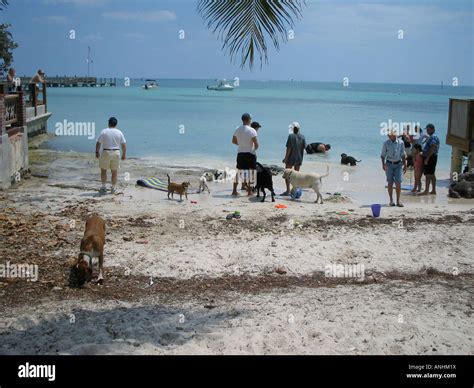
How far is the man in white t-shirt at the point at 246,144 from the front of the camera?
39.0 feet

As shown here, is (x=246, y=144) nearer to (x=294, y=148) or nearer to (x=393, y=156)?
(x=294, y=148)

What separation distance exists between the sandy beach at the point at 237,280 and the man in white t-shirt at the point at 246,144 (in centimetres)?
79

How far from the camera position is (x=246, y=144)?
471 inches

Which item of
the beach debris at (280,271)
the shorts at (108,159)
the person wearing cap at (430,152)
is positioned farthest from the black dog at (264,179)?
the beach debris at (280,271)

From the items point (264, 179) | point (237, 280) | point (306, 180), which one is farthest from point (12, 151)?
point (237, 280)

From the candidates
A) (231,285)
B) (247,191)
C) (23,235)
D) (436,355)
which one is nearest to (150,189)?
(247,191)

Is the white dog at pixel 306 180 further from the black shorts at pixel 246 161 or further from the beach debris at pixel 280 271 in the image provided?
the beach debris at pixel 280 271

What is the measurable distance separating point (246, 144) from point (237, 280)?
5.30 metres

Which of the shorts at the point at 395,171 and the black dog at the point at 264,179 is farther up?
the shorts at the point at 395,171

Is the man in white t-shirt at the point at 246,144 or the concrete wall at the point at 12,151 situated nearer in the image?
the man in white t-shirt at the point at 246,144

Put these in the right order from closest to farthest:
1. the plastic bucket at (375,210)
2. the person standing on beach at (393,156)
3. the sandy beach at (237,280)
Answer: the sandy beach at (237,280), the plastic bucket at (375,210), the person standing on beach at (393,156)

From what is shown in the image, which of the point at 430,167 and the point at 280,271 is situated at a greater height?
the point at 430,167

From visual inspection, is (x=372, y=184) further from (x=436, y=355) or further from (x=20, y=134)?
(x=436, y=355)
